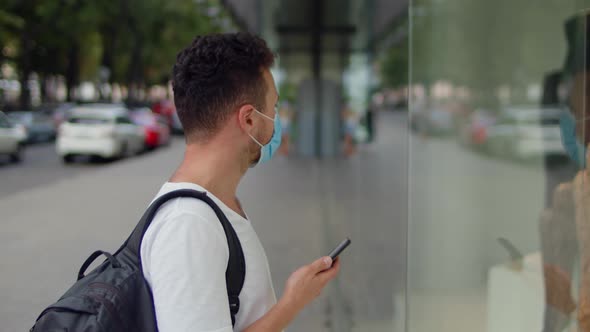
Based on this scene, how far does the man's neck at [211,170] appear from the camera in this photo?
1377 millimetres

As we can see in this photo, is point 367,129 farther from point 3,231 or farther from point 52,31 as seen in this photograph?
point 3,231

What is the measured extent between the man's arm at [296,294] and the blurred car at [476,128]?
22.2ft

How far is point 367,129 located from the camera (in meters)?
20.1

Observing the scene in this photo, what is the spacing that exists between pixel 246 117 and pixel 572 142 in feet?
4.83

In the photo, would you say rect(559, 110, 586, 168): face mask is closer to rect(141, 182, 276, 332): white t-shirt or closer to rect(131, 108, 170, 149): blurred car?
rect(141, 182, 276, 332): white t-shirt

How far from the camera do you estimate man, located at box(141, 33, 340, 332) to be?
121cm

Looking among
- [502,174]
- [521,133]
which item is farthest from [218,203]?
[502,174]

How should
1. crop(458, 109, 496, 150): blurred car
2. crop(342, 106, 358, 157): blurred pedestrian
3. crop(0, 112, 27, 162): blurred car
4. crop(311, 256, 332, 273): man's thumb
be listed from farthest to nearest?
1. crop(342, 106, 358, 157): blurred pedestrian
2. crop(458, 109, 496, 150): blurred car
3. crop(0, 112, 27, 162): blurred car
4. crop(311, 256, 332, 273): man's thumb

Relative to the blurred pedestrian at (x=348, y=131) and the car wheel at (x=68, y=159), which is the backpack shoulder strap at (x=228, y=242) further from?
the blurred pedestrian at (x=348, y=131)

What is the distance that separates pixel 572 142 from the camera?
239 centimetres

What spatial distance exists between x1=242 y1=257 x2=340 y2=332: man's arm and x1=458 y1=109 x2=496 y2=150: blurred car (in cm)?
677

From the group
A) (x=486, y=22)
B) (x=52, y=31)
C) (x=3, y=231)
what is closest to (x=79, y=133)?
(x=52, y=31)

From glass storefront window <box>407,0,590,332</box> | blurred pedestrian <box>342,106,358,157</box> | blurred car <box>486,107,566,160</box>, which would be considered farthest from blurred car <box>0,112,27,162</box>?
blurred pedestrian <box>342,106,358,157</box>

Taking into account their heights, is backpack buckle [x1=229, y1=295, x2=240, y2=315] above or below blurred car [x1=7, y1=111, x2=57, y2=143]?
below
